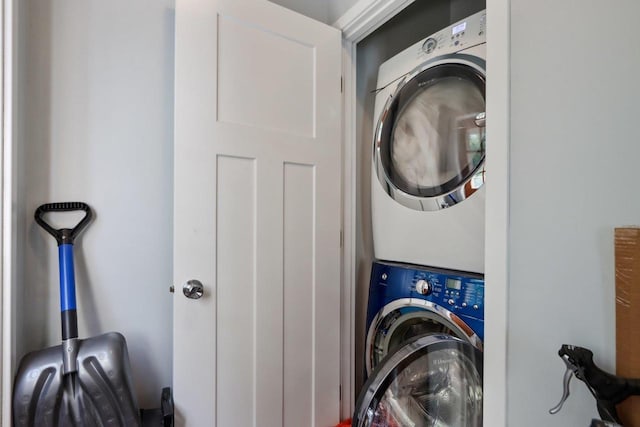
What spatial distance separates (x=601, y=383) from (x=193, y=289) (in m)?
1.11

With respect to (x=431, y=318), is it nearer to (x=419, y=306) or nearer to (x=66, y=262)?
(x=419, y=306)

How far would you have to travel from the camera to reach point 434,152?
123 centimetres

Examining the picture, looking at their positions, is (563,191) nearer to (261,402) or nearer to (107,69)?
(261,402)

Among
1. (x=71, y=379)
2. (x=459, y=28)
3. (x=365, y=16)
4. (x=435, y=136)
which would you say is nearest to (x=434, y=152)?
(x=435, y=136)

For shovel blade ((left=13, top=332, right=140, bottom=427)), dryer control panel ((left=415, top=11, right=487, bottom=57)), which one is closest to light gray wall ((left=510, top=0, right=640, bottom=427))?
dryer control panel ((left=415, top=11, right=487, bottom=57))

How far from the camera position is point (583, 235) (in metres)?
0.59

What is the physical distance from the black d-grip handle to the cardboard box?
4.70 ft

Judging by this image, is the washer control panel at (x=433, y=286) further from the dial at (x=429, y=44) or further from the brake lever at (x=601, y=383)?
the dial at (x=429, y=44)

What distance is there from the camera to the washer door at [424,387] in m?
0.95

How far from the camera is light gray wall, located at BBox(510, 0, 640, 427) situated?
55 centimetres

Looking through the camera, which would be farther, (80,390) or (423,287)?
(423,287)

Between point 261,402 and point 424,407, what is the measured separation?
2.14 ft

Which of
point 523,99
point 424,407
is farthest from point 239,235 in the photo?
point 523,99

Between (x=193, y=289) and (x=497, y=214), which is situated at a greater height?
(x=497, y=214)
